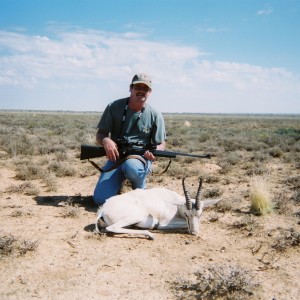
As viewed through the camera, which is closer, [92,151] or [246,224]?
[246,224]

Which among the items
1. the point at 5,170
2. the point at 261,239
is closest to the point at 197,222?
the point at 261,239

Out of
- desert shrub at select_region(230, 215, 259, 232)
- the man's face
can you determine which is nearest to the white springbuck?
desert shrub at select_region(230, 215, 259, 232)

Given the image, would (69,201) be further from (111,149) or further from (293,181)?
(293,181)

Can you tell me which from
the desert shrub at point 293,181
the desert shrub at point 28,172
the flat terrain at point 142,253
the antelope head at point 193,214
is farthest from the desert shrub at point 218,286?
the desert shrub at point 28,172

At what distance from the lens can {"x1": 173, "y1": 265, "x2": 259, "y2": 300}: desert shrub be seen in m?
3.79

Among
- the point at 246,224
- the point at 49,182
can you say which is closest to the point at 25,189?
the point at 49,182

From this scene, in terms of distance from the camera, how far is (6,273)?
13.6 ft

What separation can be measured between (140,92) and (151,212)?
2.43m

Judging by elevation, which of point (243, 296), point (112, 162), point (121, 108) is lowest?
point (243, 296)

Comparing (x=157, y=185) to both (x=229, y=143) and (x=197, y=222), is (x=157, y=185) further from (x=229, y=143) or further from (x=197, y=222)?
(x=229, y=143)

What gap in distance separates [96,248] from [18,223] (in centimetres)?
179

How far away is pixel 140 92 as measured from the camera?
6828 mm

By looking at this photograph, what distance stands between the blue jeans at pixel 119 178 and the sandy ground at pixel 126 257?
388mm

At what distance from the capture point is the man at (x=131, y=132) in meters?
6.79
